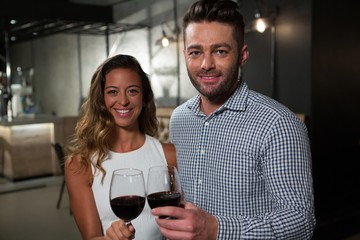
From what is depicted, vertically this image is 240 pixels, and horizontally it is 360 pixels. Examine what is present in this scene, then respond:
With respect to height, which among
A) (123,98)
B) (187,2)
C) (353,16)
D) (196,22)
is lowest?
(123,98)

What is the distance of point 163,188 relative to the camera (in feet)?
3.57

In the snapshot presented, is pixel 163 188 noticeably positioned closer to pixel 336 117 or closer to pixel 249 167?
pixel 249 167

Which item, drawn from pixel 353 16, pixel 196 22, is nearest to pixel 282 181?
pixel 196 22

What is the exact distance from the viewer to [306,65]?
4.04m

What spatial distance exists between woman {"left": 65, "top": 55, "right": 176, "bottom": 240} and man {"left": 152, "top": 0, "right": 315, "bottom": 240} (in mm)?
265

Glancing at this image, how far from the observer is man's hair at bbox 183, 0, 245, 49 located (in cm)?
137

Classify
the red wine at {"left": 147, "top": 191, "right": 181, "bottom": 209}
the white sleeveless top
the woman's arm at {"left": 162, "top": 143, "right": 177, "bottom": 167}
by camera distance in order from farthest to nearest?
the woman's arm at {"left": 162, "top": 143, "right": 177, "bottom": 167} < the white sleeveless top < the red wine at {"left": 147, "top": 191, "right": 181, "bottom": 209}

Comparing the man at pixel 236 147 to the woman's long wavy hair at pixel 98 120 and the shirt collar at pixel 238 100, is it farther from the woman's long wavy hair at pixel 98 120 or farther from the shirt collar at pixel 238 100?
the woman's long wavy hair at pixel 98 120

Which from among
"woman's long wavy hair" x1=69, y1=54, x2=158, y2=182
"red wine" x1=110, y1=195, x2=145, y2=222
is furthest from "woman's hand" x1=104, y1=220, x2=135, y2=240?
"woman's long wavy hair" x1=69, y1=54, x2=158, y2=182

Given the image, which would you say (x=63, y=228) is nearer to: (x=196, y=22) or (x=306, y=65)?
(x=306, y=65)

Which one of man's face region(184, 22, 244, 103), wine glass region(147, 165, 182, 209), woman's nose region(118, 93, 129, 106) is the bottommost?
wine glass region(147, 165, 182, 209)

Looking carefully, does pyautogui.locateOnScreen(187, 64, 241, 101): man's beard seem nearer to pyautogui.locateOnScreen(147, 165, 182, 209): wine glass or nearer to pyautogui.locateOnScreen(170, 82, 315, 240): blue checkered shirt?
pyautogui.locateOnScreen(170, 82, 315, 240): blue checkered shirt

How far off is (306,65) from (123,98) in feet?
9.30

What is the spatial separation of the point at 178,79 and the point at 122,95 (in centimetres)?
486
